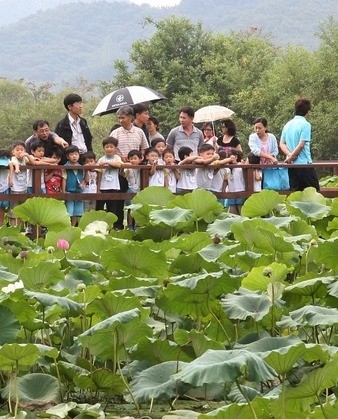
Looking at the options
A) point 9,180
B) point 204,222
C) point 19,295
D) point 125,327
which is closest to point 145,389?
point 125,327

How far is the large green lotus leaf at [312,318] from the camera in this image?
11.7 ft

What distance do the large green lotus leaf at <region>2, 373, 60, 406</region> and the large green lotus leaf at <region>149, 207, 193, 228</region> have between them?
239 cm

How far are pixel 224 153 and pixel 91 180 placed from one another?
4.76ft

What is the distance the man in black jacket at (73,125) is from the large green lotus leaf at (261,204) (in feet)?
10.1

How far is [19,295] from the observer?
13.1 feet

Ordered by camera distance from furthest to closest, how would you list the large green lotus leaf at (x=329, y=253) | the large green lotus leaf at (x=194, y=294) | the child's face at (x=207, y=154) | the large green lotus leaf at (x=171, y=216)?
the child's face at (x=207, y=154)
the large green lotus leaf at (x=171, y=216)
the large green lotus leaf at (x=329, y=253)
the large green lotus leaf at (x=194, y=294)

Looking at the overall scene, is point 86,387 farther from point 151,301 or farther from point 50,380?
point 151,301

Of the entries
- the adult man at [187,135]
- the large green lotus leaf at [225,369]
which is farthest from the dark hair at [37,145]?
the large green lotus leaf at [225,369]

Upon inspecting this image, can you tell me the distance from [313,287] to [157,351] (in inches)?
25.4

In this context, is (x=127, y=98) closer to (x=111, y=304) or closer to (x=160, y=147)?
(x=160, y=147)

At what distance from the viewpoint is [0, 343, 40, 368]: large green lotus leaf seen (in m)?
3.53

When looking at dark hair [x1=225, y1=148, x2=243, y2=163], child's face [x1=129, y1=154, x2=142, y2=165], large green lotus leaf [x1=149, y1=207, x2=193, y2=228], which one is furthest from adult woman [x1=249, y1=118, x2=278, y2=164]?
large green lotus leaf [x1=149, y1=207, x2=193, y2=228]

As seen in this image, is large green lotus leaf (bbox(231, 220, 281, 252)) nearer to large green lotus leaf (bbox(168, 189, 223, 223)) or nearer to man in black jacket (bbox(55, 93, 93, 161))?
large green lotus leaf (bbox(168, 189, 223, 223))

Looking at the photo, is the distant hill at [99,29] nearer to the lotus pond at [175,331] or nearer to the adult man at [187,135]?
the adult man at [187,135]
